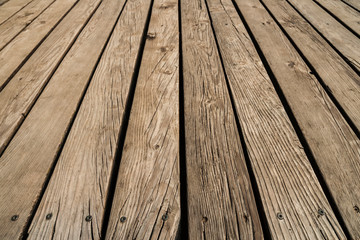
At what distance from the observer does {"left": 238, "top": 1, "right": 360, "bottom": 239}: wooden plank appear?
79 cm

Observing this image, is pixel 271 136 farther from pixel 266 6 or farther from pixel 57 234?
pixel 266 6

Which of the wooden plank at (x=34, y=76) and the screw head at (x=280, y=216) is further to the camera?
the wooden plank at (x=34, y=76)

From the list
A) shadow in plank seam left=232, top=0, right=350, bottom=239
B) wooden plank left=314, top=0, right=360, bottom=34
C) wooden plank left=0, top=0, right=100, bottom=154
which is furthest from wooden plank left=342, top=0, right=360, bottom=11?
wooden plank left=0, top=0, right=100, bottom=154

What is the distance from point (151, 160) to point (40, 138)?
448mm

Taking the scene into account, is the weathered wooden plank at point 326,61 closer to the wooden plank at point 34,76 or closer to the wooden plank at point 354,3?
the wooden plank at point 354,3

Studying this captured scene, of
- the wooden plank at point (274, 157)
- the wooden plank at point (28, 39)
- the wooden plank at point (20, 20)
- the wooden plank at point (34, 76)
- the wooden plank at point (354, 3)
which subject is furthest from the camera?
the wooden plank at point (354, 3)

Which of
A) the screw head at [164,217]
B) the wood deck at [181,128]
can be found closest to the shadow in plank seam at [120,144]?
the wood deck at [181,128]

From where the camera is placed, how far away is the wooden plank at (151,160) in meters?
0.72

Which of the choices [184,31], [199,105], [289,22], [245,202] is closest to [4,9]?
[184,31]

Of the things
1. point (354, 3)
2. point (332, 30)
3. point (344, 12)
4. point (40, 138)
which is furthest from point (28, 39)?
point (354, 3)

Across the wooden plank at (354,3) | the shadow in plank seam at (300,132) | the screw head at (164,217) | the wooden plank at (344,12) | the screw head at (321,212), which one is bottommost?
the screw head at (164,217)

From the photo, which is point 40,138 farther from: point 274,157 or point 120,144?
point 274,157

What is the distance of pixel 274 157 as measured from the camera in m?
0.89

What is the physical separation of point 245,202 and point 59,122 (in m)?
0.77
